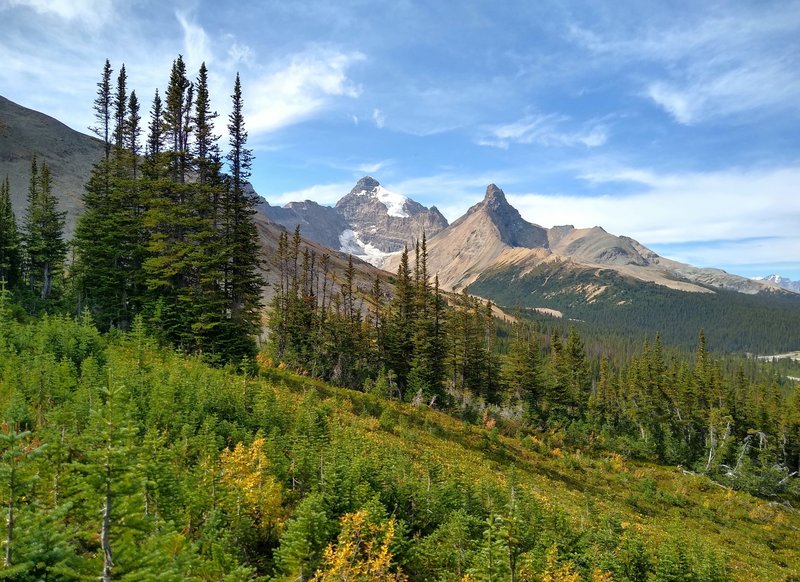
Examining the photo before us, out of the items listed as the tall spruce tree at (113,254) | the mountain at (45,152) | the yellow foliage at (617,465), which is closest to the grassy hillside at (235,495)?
the tall spruce tree at (113,254)

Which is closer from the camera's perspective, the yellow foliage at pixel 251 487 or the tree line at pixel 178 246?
the yellow foliage at pixel 251 487

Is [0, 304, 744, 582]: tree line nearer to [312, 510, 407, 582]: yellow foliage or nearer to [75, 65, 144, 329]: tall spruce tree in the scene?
[312, 510, 407, 582]: yellow foliage

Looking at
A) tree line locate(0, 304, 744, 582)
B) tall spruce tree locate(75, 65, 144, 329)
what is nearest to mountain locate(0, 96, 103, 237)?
tall spruce tree locate(75, 65, 144, 329)

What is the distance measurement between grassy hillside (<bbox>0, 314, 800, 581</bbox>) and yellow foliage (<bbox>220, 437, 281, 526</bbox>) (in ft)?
0.14

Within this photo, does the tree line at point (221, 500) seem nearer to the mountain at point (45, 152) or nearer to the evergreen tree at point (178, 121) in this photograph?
the evergreen tree at point (178, 121)

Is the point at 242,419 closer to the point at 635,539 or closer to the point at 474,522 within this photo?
the point at 474,522

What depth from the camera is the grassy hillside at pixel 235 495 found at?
5.04 metres

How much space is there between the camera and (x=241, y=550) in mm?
8648

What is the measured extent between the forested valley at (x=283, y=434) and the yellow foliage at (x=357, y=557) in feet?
0.25

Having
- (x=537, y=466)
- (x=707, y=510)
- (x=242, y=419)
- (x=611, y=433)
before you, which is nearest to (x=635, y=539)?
(x=242, y=419)

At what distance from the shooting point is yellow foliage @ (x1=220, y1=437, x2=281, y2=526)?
31.2 ft

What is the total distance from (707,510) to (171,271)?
1895 inches

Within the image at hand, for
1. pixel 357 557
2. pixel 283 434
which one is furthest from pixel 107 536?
pixel 283 434

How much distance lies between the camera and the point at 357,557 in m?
9.40
